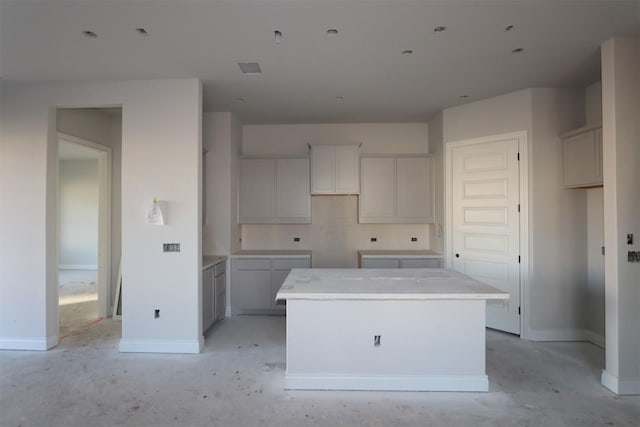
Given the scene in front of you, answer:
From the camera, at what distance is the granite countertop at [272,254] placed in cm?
425

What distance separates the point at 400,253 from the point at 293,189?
1.79 metres

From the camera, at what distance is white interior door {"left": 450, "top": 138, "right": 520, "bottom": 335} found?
353cm

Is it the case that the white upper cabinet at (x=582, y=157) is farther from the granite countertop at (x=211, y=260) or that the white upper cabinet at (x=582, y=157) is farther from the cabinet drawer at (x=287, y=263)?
the granite countertop at (x=211, y=260)

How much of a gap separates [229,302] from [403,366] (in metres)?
2.65

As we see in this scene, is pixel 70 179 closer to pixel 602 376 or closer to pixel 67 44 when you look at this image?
pixel 67 44

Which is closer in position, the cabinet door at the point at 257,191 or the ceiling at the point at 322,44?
the ceiling at the point at 322,44

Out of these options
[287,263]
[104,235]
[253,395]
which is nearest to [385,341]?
[253,395]

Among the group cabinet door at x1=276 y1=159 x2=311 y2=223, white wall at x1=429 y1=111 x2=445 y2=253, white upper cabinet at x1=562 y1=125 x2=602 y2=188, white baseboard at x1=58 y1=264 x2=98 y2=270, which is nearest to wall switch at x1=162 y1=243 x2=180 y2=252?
cabinet door at x1=276 y1=159 x2=311 y2=223

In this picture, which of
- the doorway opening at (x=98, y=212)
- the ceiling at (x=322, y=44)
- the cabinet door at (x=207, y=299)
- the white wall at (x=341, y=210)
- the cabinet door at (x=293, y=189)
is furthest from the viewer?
the white wall at (x=341, y=210)

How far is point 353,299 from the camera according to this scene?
2.39 metres

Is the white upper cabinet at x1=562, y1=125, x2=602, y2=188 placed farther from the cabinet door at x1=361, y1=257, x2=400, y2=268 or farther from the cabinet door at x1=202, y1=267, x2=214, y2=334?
the cabinet door at x1=202, y1=267, x2=214, y2=334

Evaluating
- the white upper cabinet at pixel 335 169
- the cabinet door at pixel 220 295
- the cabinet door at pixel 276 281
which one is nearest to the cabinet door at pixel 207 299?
the cabinet door at pixel 220 295

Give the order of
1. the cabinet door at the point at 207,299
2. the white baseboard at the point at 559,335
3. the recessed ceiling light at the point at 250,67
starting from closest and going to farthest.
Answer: the recessed ceiling light at the point at 250,67 → the white baseboard at the point at 559,335 → the cabinet door at the point at 207,299

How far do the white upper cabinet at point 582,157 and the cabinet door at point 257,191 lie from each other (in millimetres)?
3557
